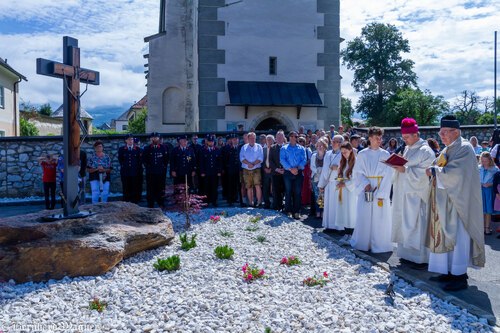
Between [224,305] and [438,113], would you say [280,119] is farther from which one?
[438,113]

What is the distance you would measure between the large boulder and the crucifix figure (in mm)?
577

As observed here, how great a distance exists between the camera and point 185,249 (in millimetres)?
6949

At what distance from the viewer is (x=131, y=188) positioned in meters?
12.2

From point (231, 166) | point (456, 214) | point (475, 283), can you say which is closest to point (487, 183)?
point (475, 283)

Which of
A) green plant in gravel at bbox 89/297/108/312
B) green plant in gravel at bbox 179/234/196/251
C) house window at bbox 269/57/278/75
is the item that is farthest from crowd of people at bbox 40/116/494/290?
house window at bbox 269/57/278/75

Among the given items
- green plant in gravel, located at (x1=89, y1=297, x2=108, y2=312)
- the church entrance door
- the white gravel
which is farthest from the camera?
the church entrance door

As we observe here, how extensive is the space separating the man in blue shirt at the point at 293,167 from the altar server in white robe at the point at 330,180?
1.29 m

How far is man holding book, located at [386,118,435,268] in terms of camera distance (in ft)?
20.1

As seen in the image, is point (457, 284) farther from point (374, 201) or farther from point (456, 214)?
point (374, 201)

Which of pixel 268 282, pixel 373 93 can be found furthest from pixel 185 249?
pixel 373 93

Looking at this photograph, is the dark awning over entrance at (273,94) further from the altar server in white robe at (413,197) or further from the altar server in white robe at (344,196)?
the altar server in white robe at (413,197)

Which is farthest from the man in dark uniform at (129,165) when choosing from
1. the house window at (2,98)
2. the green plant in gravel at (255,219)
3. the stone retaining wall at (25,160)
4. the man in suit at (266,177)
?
the house window at (2,98)

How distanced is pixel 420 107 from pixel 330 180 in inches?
1245

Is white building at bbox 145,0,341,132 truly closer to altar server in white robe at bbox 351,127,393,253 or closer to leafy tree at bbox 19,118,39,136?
altar server in white robe at bbox 351,127,393,253
